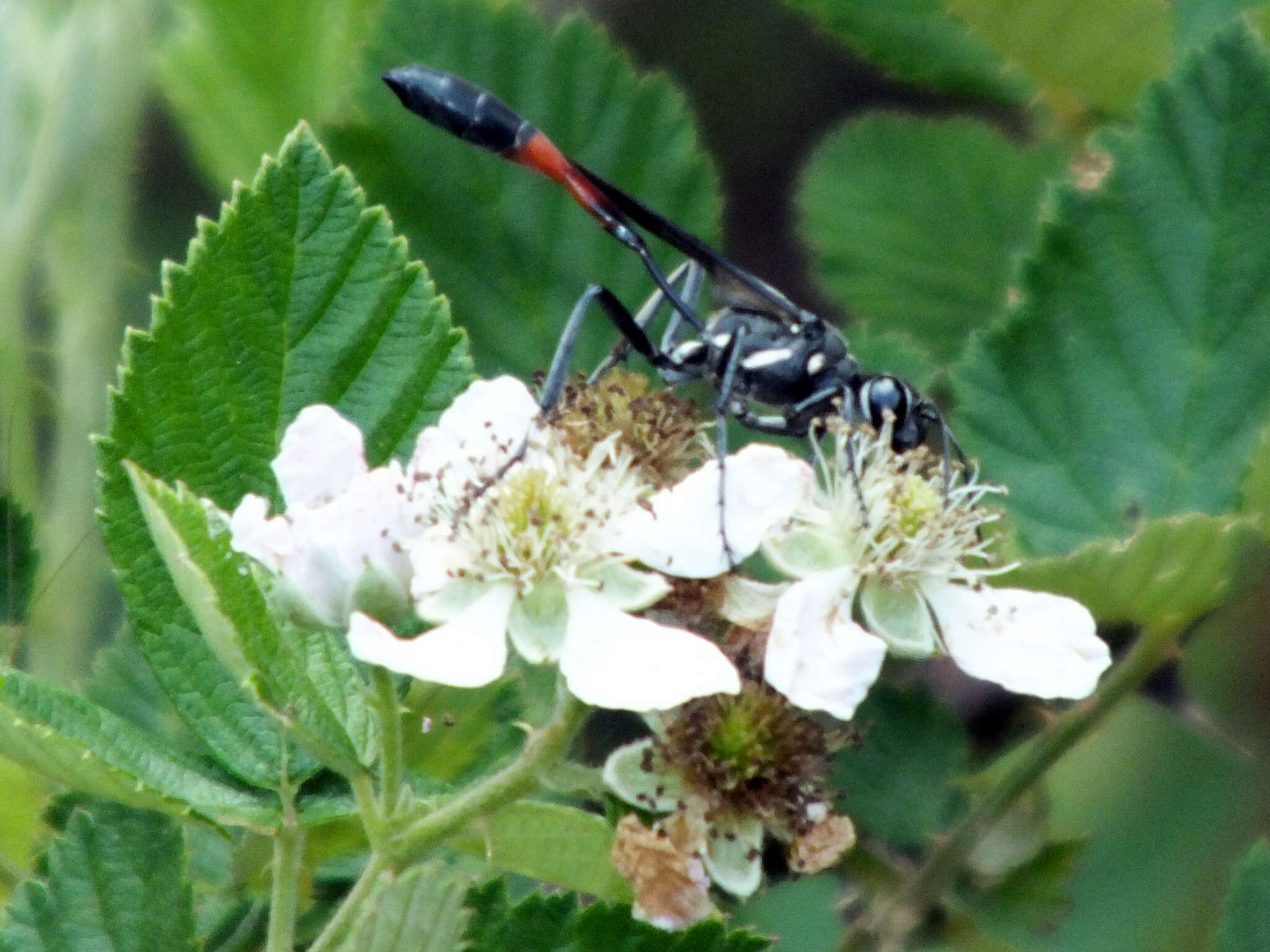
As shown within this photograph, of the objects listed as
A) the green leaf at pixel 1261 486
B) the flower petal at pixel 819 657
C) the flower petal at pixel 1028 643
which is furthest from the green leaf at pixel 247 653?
the green leaf at pixel 1261 486

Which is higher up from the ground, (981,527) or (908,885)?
(981,527)

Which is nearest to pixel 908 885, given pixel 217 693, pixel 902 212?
pixel 217 693

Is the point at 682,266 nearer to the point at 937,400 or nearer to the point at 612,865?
the point at 937,400

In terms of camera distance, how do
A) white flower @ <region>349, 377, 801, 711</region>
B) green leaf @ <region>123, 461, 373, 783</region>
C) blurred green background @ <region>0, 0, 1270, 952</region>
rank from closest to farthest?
green leaf @ <region>123, 461, 373, 783</region>, white flower @ <region>349, 377, 801, 711</region>, blurred green background @ <region>0, 0, 1270, 952</region>

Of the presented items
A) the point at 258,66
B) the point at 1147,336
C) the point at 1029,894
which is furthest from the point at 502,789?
the point at 258,66

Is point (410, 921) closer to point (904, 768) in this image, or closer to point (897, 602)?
point (897, 602)

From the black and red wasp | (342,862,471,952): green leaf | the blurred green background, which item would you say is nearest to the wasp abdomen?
the black and red wasp

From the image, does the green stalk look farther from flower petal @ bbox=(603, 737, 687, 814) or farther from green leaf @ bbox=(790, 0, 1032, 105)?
green leaf @ bbox=(790, 0, 1032, 105)
